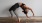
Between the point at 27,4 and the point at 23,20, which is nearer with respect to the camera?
the point at 23,20

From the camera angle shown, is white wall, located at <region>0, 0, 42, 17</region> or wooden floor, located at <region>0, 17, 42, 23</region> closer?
wooden floor, located at <region>0, 17, 42, 23</region>

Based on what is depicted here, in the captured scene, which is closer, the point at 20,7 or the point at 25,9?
the point at 25,9

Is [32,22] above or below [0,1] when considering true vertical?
below

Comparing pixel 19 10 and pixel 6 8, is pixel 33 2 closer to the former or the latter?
pixel 19 10

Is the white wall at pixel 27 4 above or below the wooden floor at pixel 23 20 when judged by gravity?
above

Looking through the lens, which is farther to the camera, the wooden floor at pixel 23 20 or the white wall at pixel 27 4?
the white wall at pixel 27 4

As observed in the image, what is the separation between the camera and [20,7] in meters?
1.12

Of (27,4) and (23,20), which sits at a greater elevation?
(27,4)

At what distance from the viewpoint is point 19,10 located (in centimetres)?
113

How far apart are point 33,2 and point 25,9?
18 centimetres

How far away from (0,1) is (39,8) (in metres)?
0.50

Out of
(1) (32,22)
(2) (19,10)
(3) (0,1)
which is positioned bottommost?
(1) (32,22)

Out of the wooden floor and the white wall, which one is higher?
the white wall

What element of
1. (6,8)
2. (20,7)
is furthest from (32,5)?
(6,8)
